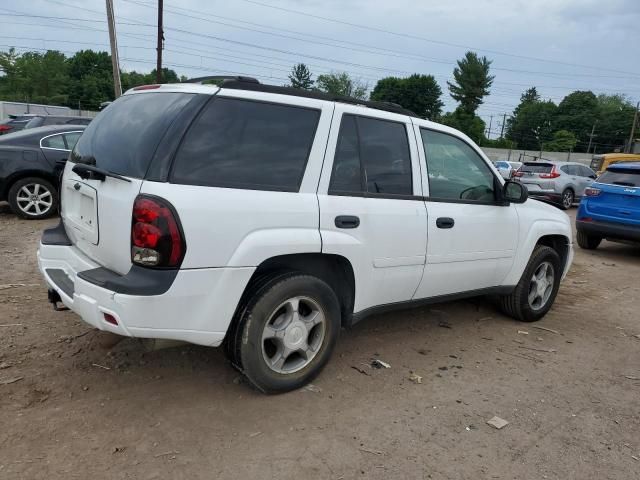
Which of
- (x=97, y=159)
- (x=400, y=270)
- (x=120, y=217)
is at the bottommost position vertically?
(x=400, y=270)

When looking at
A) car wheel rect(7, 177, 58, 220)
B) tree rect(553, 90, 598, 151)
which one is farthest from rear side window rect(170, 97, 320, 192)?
tree rect(553, 90, 598, 151)

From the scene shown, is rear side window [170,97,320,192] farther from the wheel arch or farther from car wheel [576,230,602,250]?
car wheel [576,230,602,250]

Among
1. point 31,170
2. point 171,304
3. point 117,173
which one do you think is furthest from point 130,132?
point 31,170

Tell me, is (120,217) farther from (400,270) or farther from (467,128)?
(467,128)

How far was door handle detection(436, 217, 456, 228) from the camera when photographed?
12.5 feet

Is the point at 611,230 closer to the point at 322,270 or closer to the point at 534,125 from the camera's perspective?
the point at 322,270

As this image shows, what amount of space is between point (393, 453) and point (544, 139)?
102842 mm

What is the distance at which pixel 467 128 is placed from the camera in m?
78.0

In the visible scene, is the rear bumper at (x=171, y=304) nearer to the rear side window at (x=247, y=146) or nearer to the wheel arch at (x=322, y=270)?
the wheel arch at (x=322, y=270)

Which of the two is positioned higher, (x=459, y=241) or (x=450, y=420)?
(x=459, y=241)

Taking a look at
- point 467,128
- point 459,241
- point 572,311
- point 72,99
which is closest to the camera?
point 459,241

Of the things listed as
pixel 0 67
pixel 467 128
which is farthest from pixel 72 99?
pixel 467 128

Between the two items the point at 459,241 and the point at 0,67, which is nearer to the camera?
the point at 459,241

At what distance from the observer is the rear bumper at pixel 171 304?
8.61ft
